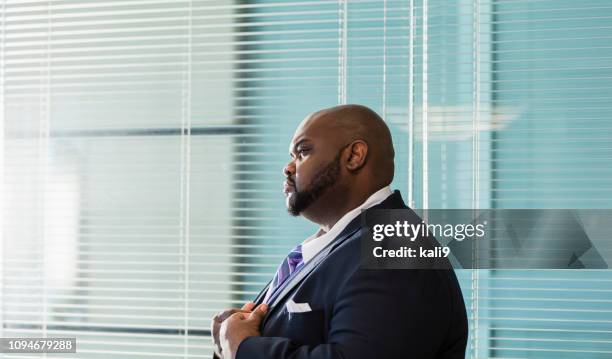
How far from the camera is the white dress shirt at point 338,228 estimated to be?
1.47m

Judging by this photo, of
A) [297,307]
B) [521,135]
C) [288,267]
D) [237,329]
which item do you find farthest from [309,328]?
[521,135]

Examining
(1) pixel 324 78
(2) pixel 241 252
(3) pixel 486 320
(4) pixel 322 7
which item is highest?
(4) pixel 322 7

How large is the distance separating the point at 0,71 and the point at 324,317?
155cm

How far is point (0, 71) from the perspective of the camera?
7.66ft

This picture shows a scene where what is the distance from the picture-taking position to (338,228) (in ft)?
4.91

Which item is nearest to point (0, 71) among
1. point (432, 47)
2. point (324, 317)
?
point (432, 47)

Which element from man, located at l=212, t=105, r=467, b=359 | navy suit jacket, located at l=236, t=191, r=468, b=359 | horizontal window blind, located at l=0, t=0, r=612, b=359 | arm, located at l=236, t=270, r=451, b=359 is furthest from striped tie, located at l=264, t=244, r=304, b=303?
horizontal window blind, located at l=0, t=0, r=612, b=359

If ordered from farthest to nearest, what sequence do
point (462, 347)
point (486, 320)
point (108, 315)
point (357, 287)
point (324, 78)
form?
point (108, 315) < point (324, 78) < point (486, 320) < point (462, 347) < point (357, 287)

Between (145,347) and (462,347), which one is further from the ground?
(462,347)

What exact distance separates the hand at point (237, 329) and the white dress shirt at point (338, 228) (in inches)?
5.8

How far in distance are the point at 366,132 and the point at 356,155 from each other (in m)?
0.05

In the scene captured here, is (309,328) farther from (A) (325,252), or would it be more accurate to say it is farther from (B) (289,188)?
(B) (289,188)

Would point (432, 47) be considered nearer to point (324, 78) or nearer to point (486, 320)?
point (324, 78)

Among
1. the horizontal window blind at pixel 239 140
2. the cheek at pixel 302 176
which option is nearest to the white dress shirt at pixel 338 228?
the cheek at pixel 302 176
